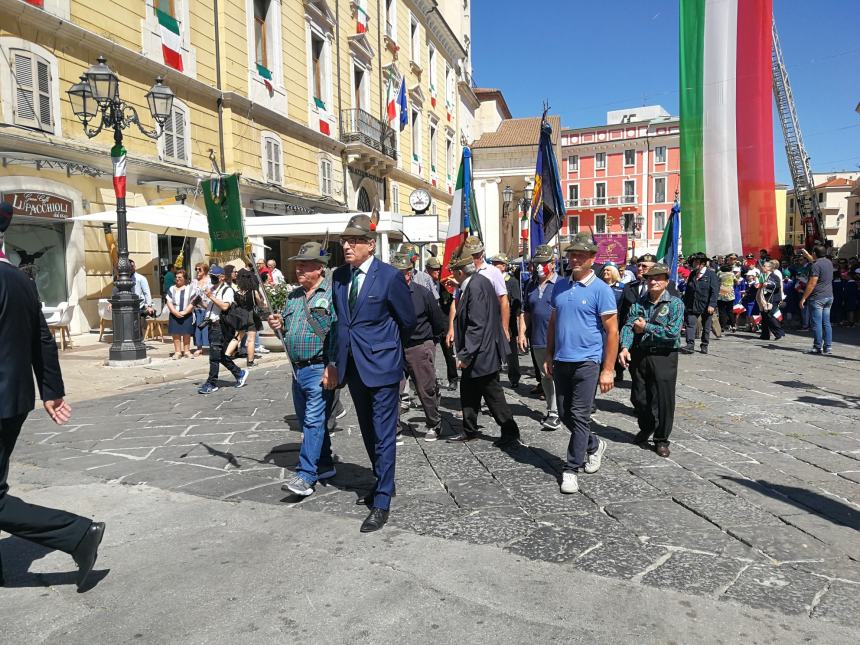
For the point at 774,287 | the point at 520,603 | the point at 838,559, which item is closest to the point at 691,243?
the point at 774,287

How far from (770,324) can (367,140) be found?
16933mm

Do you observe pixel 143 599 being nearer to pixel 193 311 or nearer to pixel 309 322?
pixel 309 322

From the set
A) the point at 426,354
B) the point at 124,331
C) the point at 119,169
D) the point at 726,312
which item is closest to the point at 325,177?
the point at 119,169

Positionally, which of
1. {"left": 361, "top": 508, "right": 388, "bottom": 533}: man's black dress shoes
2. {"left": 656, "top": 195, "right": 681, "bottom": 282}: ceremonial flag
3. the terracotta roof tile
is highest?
the terracotta roof tile

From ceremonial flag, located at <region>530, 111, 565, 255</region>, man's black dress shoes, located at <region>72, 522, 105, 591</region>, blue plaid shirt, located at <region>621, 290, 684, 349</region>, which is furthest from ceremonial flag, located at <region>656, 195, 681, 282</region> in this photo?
man's black dress shoes, located at <region>72, 522, 105, 591</region>

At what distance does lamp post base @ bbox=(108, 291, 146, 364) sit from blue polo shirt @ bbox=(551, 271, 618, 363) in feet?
25.7

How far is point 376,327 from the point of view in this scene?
3830mm

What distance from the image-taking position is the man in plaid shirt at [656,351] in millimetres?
5113

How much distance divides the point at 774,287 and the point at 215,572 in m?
13.0

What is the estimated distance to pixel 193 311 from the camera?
10562mm

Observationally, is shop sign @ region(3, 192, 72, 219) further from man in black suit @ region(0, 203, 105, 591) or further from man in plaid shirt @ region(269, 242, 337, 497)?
man in black suit @ region(0, 203, 105, 591)

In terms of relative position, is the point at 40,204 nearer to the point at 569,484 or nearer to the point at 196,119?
the point at 196,119

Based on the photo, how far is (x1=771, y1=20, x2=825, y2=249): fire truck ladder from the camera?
22.4 metres

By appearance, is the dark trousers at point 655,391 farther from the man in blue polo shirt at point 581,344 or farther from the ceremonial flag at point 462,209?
the ceremonial flag at point 462,209
